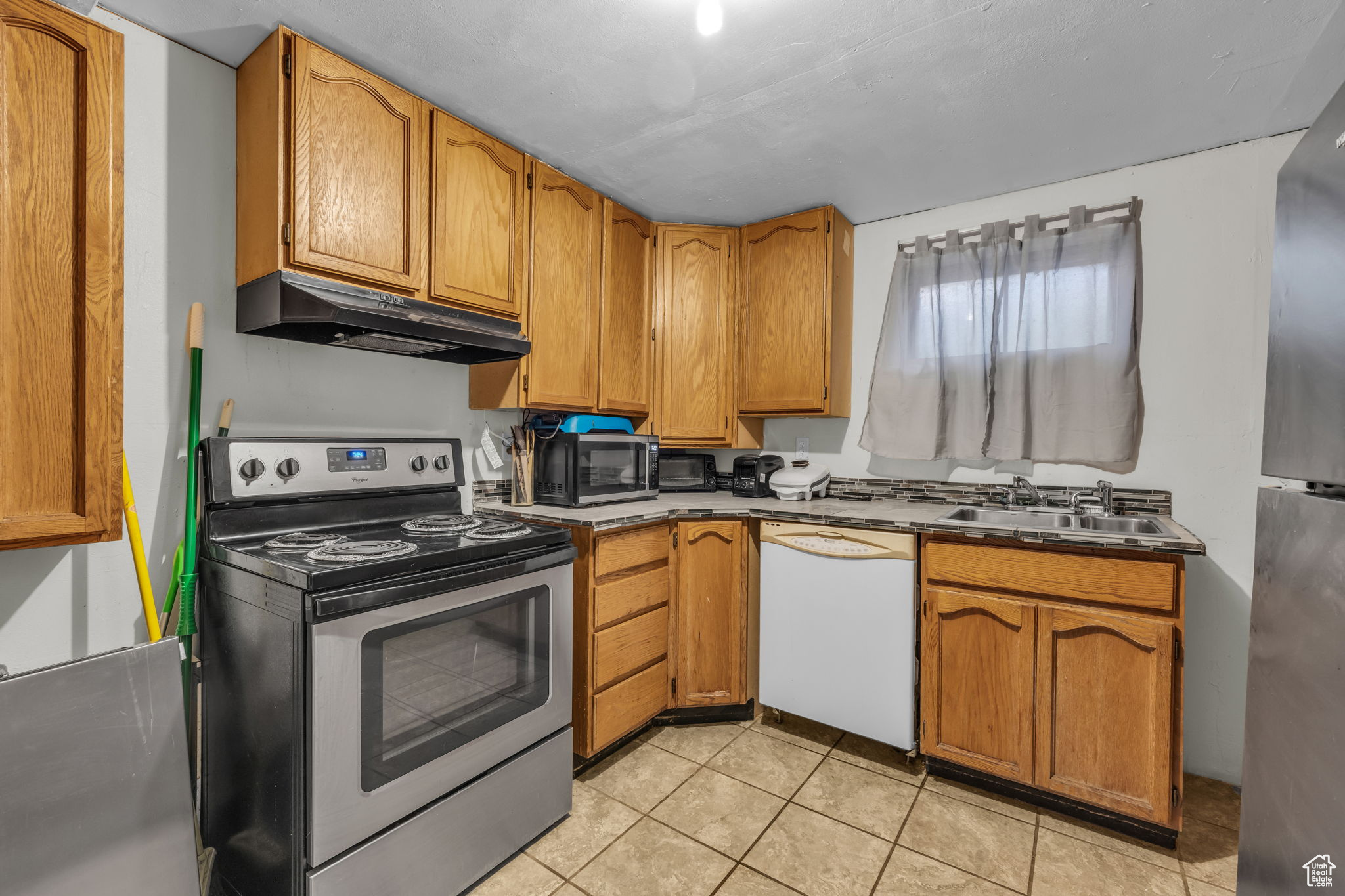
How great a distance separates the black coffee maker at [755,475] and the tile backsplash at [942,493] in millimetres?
318

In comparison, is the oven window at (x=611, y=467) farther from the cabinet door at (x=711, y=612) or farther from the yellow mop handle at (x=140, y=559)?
the yellow mop handle at (x=140, y=559)

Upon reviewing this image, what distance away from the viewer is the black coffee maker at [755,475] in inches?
109

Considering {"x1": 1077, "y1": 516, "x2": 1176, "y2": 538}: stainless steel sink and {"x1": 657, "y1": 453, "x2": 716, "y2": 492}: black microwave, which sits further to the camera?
{"x1": 657, "y1": 453, "x2": 716, "y2": 492}: black microwave

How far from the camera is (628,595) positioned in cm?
214

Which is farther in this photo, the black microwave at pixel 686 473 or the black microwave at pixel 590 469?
the black microwave at pixel 686 473

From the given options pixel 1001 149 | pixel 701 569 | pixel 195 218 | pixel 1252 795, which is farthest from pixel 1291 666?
pixel 195 218

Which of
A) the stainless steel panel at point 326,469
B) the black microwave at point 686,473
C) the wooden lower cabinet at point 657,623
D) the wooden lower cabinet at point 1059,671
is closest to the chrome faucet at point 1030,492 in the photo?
the wooden lower cabinet at point 1059,671

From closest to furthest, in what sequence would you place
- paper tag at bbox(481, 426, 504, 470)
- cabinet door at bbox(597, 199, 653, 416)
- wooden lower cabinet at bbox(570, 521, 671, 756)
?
wooden lower cabinet at bbox(570, 521, 671, 756) → paper tag at bbox(481, 426, 504, 470) → cabinet door at bbox(597, 199, 653, 416)

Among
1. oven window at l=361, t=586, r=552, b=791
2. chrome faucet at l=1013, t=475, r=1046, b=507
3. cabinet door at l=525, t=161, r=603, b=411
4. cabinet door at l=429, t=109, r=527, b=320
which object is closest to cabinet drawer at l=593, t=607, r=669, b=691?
oven window at l=361, t=586, r=552, b=791

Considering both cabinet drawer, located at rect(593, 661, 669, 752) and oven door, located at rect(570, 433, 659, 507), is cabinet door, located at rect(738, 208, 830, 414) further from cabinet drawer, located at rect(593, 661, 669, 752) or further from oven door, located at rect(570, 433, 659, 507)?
cabinet drawer, located at rect(593, 661, 669, 752)

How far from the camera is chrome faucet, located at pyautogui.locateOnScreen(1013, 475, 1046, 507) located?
230 centimetres

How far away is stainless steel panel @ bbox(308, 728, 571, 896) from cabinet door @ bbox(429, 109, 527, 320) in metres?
1.46

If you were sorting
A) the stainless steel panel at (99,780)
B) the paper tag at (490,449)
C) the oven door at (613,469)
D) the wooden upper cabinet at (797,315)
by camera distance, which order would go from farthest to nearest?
1. the wooden upper cabinet at (797,315)
2. the paper tag at (490,449)
3. the oven door at (613,469)
4. the stainless steel panel at (99,780)

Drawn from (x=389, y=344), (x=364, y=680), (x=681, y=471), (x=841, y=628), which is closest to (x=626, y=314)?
(x=681, y=471)
